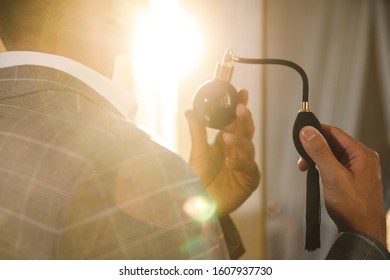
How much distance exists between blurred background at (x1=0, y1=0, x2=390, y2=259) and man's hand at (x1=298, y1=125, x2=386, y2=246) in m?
0.81

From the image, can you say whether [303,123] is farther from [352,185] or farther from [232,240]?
[232,240]

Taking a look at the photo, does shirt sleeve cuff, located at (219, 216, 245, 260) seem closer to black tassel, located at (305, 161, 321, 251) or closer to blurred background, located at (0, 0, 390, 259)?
black tassel, located at (305, 161, 321, 251)

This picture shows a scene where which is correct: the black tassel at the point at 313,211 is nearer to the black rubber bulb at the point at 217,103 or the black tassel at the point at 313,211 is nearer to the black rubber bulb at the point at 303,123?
the black rubber bulb at the point at 303,123

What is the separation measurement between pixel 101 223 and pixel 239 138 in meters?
0.55

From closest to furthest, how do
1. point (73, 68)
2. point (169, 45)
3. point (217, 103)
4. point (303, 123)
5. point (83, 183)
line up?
point (83, 183)
point (73, 68)
point (303, 123)
point (217, 103)
point (169, 45)

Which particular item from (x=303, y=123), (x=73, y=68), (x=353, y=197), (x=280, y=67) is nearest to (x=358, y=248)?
(x=353, y=197)

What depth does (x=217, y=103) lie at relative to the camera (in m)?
0.97

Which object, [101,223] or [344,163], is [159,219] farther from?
[344,163]

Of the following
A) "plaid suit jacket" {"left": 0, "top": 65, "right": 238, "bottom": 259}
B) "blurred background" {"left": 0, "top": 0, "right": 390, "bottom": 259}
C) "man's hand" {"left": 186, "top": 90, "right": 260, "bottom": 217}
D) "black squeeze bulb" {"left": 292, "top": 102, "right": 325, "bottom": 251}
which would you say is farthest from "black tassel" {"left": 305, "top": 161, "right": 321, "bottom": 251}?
"blurred background" {"left": 0, "top": 0, "right": 390, "bottom": 259}

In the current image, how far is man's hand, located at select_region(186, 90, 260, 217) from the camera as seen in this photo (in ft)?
3.38

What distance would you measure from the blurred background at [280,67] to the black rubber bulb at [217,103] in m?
0.58

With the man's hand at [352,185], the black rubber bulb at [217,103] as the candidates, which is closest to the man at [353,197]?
the man's hand at [352,185]

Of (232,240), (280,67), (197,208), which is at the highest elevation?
(280,67)

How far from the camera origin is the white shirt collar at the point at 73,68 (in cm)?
63
